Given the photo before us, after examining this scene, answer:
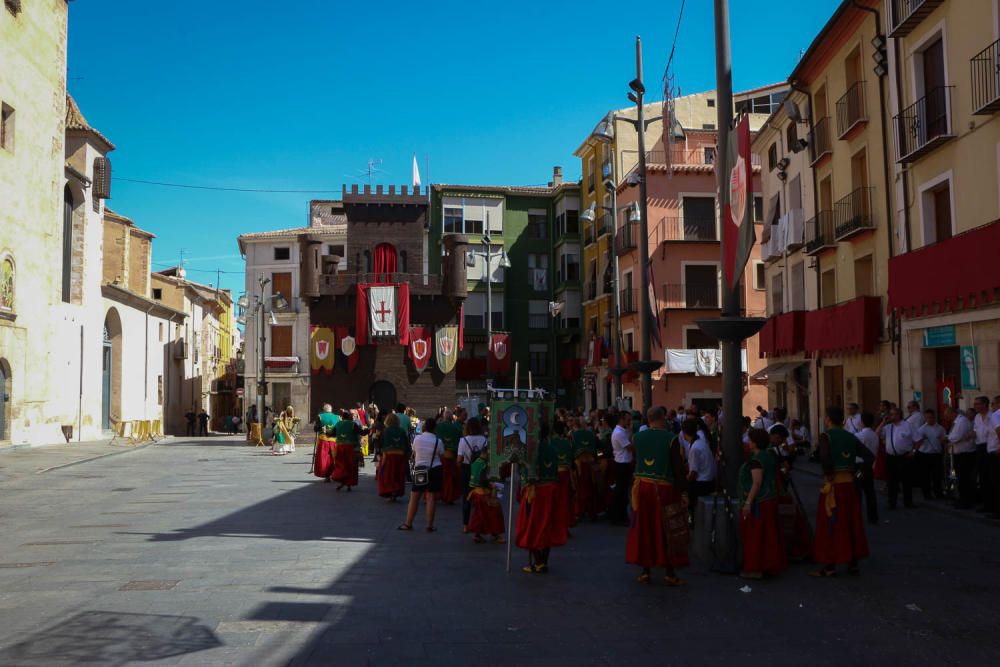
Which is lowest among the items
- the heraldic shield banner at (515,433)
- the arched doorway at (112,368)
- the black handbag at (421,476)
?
the black handbag at (421,476)

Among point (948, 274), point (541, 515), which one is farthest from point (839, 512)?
point (948, 274)

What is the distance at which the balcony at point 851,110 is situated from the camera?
22.7 meters

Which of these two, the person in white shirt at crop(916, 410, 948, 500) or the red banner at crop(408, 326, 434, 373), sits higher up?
the red banner at crop(408, 326, 434, 373)

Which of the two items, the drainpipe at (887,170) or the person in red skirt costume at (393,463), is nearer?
the person in red skirt costume at (393,463)

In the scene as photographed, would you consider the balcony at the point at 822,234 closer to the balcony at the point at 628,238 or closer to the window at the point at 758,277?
the window at the point at 758,277

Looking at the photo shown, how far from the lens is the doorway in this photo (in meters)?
25.5

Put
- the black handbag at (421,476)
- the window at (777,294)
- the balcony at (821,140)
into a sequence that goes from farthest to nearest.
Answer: the window at (777,294), the balcony at (821,140), the black handbag at (421,476)

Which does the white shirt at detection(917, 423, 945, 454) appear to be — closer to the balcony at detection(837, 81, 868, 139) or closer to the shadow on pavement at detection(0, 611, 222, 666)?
the balcony at detection(837, 81, 868, 139)

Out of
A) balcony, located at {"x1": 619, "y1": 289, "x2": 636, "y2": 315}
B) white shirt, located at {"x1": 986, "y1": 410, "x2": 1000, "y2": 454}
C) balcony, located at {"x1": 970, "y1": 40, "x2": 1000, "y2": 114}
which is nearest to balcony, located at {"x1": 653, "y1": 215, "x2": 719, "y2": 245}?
balcony, located at {"x1": 619, "y1": 289, "x2": 636, "y2": 315}

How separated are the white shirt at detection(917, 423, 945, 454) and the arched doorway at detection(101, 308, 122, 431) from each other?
3914cm

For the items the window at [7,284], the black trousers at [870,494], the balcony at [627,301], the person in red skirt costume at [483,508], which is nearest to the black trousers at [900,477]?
the black trousers at [870,494]

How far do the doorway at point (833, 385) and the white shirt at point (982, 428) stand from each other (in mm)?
11511

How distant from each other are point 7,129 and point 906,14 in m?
27.6

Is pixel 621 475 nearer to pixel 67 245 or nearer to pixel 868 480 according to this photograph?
pixel 868 480
